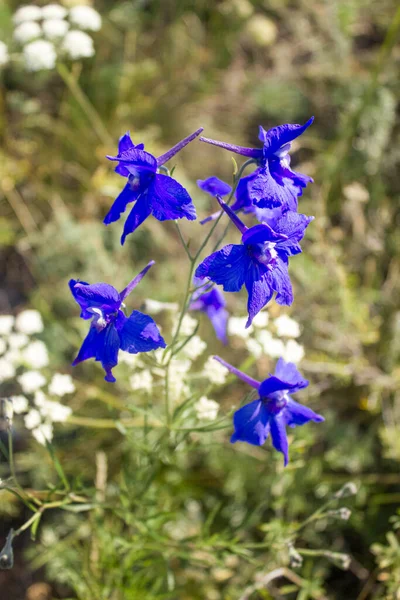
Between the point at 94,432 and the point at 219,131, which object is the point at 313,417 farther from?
the point at 219,131

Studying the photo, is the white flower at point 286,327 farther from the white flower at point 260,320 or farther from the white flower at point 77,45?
the white flower at point 77,45

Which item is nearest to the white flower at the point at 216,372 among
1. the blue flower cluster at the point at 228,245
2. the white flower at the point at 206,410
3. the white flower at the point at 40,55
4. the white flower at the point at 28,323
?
the white flower at the point at 206,410

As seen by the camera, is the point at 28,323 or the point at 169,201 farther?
the point at 28,323

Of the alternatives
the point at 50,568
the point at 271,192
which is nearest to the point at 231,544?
the point at 271,192

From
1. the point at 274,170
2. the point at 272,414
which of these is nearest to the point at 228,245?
the point at 274,170

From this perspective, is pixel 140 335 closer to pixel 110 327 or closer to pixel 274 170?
pixel 110 327

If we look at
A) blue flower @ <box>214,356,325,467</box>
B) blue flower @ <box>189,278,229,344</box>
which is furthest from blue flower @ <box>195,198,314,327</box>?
blue flower @ <box>189,278,229,344</box>
